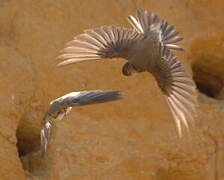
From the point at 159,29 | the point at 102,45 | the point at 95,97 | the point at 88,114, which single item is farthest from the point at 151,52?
the point at 88,114

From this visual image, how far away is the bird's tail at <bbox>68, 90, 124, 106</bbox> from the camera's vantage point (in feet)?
12.5

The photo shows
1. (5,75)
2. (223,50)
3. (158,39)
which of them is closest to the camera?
(158,39)

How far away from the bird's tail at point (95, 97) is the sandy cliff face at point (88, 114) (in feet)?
2.67

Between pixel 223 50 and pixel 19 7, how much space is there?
4.15ft

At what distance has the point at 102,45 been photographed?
Result: 4.41 m

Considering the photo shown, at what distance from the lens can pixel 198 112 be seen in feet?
16.5

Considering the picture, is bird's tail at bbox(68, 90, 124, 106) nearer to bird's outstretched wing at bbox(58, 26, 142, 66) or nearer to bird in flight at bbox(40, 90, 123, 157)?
bird in flight at bbox(40, 90, 123, 157)

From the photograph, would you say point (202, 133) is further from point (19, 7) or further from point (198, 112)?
point (19, 7)

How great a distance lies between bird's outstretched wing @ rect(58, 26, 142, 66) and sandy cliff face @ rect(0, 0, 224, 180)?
444 mm

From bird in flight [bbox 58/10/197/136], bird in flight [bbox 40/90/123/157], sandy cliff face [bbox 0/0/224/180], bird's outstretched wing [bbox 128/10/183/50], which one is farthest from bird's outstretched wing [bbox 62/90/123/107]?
sandy cliff face [bbox 0/0/224/180]

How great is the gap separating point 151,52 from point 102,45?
0.32 metres

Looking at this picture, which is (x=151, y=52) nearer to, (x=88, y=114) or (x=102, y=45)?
(x=102, y=45)

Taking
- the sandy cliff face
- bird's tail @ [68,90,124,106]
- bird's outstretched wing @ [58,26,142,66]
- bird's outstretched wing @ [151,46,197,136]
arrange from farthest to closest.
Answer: the sandy cliff face < bird's outstretched wing @ [58,26,142,66] < bird's outstretched wing @ [151,46,197,136] < bird's tail @ [68,90,124,106]

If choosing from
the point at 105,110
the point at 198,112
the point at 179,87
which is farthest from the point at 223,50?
the point at 179,87
